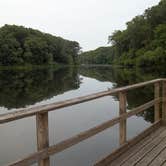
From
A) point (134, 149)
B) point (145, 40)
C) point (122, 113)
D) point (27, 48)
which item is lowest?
point (134, 149)

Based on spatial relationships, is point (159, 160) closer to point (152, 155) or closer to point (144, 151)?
point (152, 155)

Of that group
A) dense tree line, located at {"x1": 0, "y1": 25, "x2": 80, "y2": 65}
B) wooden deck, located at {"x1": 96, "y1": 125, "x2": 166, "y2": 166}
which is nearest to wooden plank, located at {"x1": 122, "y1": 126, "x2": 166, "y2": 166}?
wooden deck, located at {"x1": 96, "y1": 125, "x2": 166, "y2": 166}

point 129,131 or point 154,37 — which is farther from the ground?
point 154,37

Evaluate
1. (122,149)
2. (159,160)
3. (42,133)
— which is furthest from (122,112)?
(42,133)

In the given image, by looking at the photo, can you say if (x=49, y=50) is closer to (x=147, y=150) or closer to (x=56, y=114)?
(x=56, y=114)

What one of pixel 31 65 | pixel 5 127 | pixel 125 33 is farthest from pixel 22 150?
pixel 31 65

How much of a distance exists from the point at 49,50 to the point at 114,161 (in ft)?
270

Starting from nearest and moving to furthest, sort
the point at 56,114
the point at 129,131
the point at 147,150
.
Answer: the point at 147,150, the point at 129,131, the point at 56,114

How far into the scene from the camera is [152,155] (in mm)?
3855

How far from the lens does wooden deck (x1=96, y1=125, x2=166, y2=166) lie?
3570 mm

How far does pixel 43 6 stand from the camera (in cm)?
5300

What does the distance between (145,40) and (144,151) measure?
53653 mm

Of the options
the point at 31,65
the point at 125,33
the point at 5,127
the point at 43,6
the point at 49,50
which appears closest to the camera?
the point at 5,127

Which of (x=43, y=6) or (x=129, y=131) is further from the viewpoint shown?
(x=43, y=6)
